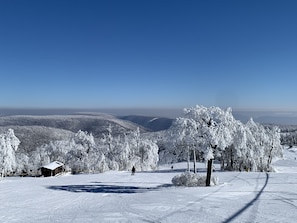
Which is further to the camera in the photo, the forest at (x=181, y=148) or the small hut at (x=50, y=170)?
the small hut at (x=50, y=170)

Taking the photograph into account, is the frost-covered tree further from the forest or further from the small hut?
the small hut

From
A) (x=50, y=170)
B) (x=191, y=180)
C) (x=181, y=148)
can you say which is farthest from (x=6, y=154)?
(x=191, y=180)

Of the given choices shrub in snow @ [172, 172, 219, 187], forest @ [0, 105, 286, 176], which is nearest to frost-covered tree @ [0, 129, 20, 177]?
forest @ [0, 105, 286, 176]

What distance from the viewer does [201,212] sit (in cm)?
1402

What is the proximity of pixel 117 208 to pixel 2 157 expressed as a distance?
134 feet

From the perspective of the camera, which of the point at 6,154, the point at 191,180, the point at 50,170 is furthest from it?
the point at 50,170

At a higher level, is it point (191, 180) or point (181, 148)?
point (181, 148)

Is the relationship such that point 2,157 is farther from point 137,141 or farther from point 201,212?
point 201,212

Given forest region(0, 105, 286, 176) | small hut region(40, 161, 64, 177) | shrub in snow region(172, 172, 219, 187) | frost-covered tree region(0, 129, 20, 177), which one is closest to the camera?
forest region(0, 105, 286, 176)

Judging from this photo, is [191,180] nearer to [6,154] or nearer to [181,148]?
[181,148]

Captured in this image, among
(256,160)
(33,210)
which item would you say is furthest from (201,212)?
(256,160)

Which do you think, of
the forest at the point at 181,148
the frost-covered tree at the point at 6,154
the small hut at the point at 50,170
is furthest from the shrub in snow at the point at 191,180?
the small hut at the point at 50,170

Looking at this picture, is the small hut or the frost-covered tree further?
the small hut

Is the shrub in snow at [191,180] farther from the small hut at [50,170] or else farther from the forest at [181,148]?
the small hut at [50,170]
